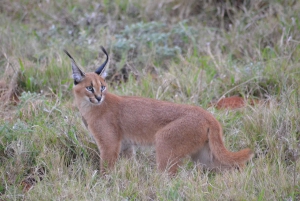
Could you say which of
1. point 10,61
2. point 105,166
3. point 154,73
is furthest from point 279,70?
A: point 10,61

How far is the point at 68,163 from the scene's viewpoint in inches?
247

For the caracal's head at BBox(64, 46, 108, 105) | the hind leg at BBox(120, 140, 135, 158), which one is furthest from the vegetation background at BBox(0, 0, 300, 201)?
the caracal's head at BBox(64, 46, 108, 105)

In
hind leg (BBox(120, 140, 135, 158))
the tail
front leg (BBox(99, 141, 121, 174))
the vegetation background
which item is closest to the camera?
the vegetation background

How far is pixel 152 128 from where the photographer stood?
20.1 ft

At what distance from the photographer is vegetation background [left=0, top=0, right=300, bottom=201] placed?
5652mm

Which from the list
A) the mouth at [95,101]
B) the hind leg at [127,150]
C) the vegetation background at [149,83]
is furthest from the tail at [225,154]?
the mouth at [95,101]

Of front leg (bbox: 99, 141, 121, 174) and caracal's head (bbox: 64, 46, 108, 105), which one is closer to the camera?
front leg (bbox: 99, 141, 121, 174)

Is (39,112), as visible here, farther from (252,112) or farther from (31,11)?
(31,11)

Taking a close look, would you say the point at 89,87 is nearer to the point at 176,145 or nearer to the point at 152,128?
the point at 152,128

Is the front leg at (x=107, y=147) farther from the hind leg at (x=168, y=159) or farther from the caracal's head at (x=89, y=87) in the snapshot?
the hind leg at (x=168, y=159)

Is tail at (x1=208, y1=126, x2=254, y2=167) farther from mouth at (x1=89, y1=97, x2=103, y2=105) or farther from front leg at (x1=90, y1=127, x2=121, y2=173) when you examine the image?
mouth at (x1=89, y1=97, x2=103, y2=105)

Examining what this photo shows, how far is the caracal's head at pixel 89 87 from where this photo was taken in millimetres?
6254

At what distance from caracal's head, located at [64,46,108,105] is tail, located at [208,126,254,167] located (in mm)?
1340

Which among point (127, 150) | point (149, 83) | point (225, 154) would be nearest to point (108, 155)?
point (127, 150)
